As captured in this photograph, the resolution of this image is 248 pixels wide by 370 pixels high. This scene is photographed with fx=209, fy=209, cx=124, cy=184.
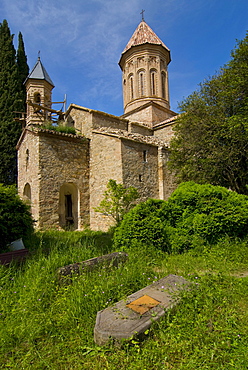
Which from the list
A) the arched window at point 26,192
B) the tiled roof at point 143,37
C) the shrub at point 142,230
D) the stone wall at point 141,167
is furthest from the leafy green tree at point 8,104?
the shrub at point 142,230

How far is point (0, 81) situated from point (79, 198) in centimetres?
1338

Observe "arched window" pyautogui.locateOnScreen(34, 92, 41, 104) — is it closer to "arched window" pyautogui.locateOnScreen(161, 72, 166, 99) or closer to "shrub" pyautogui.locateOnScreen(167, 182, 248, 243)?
"arched window" pyautogui.locateOnScreen(161, 72, 166, 99)

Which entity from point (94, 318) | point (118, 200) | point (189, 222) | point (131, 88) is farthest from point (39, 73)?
point (94, 318)

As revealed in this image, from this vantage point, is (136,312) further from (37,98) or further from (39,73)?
(39,73)

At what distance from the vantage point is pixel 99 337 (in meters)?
2.04

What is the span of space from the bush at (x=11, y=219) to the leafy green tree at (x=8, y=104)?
11.2 metres

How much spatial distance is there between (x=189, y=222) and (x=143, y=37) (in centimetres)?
1733

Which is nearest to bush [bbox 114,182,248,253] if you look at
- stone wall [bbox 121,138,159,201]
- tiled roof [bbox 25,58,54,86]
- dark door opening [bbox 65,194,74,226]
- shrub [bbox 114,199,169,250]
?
shrub [bbox 114,199,169,250]

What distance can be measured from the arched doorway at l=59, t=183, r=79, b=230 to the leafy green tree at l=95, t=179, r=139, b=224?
258 centimetres

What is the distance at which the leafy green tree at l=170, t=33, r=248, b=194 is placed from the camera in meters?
7.82

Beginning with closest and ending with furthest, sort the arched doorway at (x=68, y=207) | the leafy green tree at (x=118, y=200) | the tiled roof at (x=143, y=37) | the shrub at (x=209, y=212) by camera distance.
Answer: the shrub at (x=209, y=212) → the leafy green tree at (x=118, y=200) → the arched doorway at (x=68, y=207) → the tiled roof at (x=143, y=37)

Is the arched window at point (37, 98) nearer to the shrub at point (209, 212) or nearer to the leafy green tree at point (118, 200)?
the leafy green tree at point (118, 200)

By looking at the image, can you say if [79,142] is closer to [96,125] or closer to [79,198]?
[96,125]

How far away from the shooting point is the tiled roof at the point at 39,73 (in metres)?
13.9
